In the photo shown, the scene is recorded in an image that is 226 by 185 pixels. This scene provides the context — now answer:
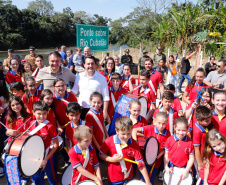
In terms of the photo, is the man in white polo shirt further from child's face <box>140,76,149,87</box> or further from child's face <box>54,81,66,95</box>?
child's face <box>140,76,149,87</box>

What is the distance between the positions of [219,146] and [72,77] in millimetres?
2715

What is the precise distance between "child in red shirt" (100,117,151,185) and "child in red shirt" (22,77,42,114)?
6.58ft

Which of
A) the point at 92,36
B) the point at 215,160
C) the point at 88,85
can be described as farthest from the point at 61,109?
the point at 92,36

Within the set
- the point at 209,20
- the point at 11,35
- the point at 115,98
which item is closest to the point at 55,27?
the point at 11,35

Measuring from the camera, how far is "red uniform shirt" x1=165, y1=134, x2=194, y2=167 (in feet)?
8.75

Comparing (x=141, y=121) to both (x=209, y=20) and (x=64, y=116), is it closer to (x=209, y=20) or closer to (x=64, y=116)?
(x=64, y=116)

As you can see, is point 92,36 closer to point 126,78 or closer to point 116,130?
point 126,78

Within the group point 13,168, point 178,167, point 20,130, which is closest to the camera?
point 13,168

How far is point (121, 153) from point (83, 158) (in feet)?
1.58

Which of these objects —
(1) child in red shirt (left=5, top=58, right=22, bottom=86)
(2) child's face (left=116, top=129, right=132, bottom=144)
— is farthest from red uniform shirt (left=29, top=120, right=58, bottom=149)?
(1) child in red shirt (left=5, top=58, right=22, bottom=86)

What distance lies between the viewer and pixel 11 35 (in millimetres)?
35812

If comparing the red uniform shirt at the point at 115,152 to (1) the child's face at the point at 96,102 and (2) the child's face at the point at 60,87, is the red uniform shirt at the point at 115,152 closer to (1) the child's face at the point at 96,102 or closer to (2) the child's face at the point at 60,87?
(1) the child's face at the point at 96,102

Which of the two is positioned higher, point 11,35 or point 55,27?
point 55,27

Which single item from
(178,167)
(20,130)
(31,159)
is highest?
(20,130)
